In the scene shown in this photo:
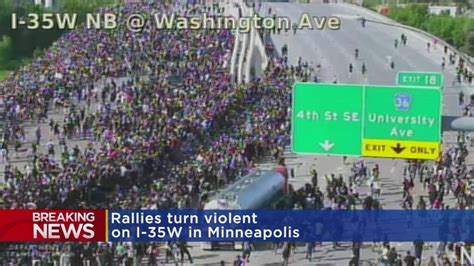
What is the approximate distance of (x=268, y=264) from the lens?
8.98 metres

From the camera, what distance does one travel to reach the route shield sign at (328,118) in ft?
28.3

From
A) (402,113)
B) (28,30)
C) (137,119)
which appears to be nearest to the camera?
(402,113)

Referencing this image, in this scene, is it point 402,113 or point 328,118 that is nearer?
point 402,113

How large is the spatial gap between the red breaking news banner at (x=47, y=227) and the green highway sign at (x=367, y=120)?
1574mm

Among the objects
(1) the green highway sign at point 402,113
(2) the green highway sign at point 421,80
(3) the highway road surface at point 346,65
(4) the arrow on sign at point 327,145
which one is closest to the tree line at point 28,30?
(3) the highway road surface at point 346,65

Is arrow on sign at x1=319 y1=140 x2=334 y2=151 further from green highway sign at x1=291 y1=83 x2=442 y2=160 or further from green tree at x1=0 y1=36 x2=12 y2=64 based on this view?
green tree at x1=0 y1=36 x2=12 y2=64

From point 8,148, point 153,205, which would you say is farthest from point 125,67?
point 153,205

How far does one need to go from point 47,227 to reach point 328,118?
2071 mm

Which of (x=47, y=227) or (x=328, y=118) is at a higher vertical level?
(x=328, y=118)

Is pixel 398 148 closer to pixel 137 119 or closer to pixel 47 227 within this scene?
pixel 47 227

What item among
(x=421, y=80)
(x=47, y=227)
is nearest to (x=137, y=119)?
(x=47, y=227)

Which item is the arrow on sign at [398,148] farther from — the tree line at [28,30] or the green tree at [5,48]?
the green tree at [5,48]

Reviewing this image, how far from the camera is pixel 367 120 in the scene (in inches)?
339

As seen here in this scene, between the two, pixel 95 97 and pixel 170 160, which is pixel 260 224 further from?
pixel 95 97
